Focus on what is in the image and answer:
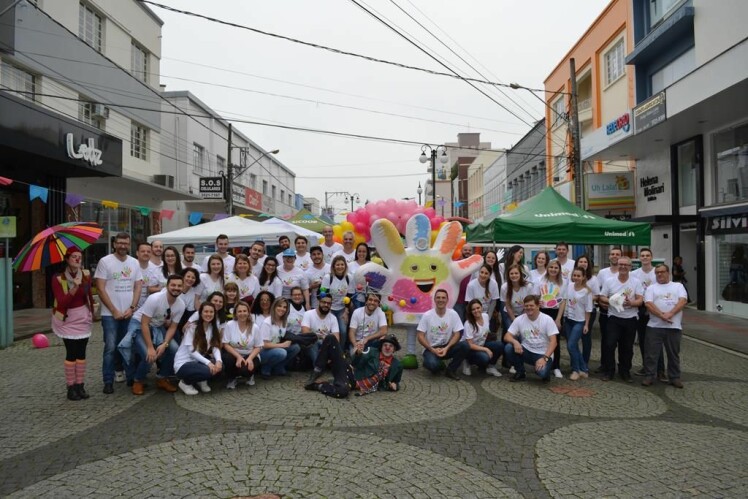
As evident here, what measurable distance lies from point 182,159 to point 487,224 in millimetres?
17440

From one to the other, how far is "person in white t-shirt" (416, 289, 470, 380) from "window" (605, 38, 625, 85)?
638 inches

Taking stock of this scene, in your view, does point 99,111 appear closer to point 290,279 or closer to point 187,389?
point 290,279

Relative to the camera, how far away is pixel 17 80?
39.6 ft

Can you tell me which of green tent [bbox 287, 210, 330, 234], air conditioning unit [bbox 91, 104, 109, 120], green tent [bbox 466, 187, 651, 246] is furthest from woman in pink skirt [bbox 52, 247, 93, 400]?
green tent [bbox 287, 210, 330, 234]

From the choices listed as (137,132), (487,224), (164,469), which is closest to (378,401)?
(164,469)

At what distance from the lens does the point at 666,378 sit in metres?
Answer: 6.21

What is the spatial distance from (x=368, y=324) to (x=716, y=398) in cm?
404

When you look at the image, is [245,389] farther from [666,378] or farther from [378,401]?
[666,378]

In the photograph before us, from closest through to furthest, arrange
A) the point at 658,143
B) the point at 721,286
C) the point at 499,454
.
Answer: the point at 499,454
the point at 721,286
the point at 658,143

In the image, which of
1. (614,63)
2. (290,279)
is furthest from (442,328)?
(614,63)

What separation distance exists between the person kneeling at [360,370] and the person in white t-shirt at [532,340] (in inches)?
59.0

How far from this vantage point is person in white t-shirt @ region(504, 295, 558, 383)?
5980 millimetres

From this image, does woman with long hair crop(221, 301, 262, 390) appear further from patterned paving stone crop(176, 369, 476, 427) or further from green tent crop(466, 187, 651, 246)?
green tent crop(466, 187, 651, 246)

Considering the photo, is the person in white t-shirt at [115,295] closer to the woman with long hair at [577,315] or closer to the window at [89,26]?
the woman with long hair at [577,315]
